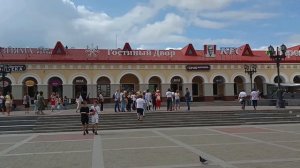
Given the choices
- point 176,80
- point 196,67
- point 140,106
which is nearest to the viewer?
point 140,106

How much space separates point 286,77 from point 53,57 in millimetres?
25567

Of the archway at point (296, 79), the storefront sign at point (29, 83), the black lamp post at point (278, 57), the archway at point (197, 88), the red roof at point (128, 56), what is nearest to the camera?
the black lamp post at point (278, 57)

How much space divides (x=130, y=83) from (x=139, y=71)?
2.16 meters

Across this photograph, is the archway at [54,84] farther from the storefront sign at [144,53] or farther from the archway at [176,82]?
the archway at [176,82]

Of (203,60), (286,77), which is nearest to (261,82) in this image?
(286,77)

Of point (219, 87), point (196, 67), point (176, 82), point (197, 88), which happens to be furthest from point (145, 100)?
point (219, 87)

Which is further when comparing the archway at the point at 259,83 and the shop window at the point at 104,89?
the archway at the point at 259,83

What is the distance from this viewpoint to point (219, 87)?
43531mm

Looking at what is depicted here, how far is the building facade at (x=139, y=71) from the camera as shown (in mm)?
38562

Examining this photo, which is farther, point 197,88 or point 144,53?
point 197,88

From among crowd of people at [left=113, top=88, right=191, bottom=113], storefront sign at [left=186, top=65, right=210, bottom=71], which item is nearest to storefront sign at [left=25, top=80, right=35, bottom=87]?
crowd of people at [left=113, top=88, right=191, bottom=113]

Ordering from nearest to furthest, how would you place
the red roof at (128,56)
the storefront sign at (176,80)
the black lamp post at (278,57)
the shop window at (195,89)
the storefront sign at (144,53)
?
the black lamp post at (278,57) → the red roof at (128,56) → the storefront sign at (144,53) → the storefront sign at (176,80) → the shop window at (195,89)

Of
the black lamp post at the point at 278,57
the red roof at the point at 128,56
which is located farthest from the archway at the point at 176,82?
the black lamp post at the point at 278,57

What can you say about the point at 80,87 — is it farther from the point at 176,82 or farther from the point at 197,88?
the point at 197,88
